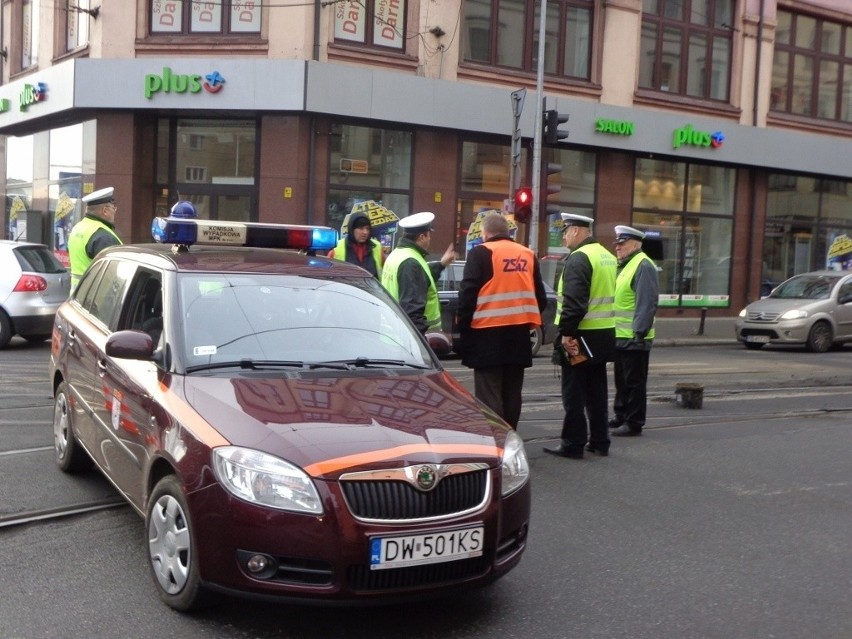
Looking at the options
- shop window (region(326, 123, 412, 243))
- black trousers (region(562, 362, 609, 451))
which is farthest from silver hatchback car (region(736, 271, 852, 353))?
black trousers (region(562, 362, 609, 451))

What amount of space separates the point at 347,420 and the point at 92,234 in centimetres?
552

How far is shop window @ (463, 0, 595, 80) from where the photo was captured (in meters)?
21.5

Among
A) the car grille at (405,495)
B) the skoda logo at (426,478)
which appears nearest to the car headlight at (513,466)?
the car grille at (405,495)

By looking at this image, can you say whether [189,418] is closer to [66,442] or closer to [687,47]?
[66,442]

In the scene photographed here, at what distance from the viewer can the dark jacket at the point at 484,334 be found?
22.9 feet

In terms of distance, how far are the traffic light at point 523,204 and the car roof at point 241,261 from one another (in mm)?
11019

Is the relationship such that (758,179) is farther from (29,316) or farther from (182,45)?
(29,316)

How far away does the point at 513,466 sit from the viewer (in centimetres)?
436

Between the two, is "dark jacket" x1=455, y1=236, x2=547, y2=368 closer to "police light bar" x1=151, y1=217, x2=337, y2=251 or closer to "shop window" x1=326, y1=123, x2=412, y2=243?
"police light bar" x1=151, y1=217, x2=337, y2=251

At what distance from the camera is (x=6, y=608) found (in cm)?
427

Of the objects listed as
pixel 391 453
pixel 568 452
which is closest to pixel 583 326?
pixel 568 452

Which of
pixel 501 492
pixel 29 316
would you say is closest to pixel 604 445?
pixel 501 492

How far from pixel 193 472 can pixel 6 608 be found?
3.58 ft

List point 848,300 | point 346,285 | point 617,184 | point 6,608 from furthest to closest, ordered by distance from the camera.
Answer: point 617,184 < point 848,300 < point 346,285 < point 6,608
